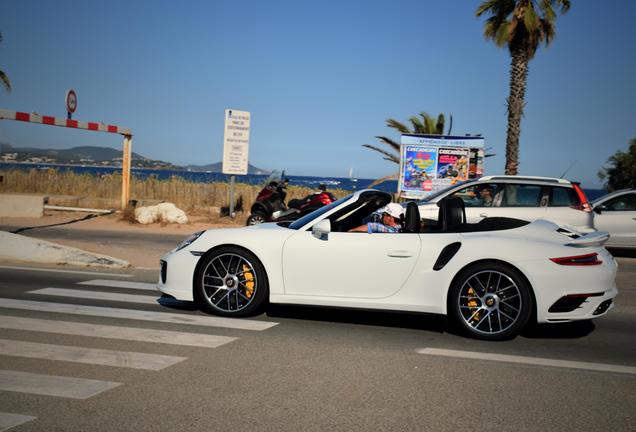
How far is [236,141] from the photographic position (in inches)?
778

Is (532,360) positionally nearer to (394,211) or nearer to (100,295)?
(394,211)

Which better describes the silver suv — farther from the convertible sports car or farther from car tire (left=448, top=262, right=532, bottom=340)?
car tire (left=448, top=262, right=532, bottom=340)

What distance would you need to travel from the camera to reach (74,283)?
28.6ft

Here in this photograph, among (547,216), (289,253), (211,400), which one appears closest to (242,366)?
(211,400)

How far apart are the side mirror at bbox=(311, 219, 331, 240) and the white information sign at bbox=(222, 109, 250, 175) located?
13.5m

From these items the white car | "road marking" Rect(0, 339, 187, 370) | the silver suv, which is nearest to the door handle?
"road marking" Rect(0, 339, 187, 370)

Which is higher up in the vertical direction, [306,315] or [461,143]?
[461,143]

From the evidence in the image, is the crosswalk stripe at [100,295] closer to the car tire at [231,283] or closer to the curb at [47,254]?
the car tire at [231,283]

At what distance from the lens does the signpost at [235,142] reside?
19.6 meters

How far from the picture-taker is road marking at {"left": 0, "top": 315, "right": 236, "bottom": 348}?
5676mm

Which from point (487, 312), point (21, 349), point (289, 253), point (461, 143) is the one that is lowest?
point (21, 349)

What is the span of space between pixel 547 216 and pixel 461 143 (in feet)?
23.9

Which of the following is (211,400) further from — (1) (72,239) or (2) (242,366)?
(1) (72,239)

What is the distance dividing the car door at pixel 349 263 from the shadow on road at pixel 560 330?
4.82 feet
